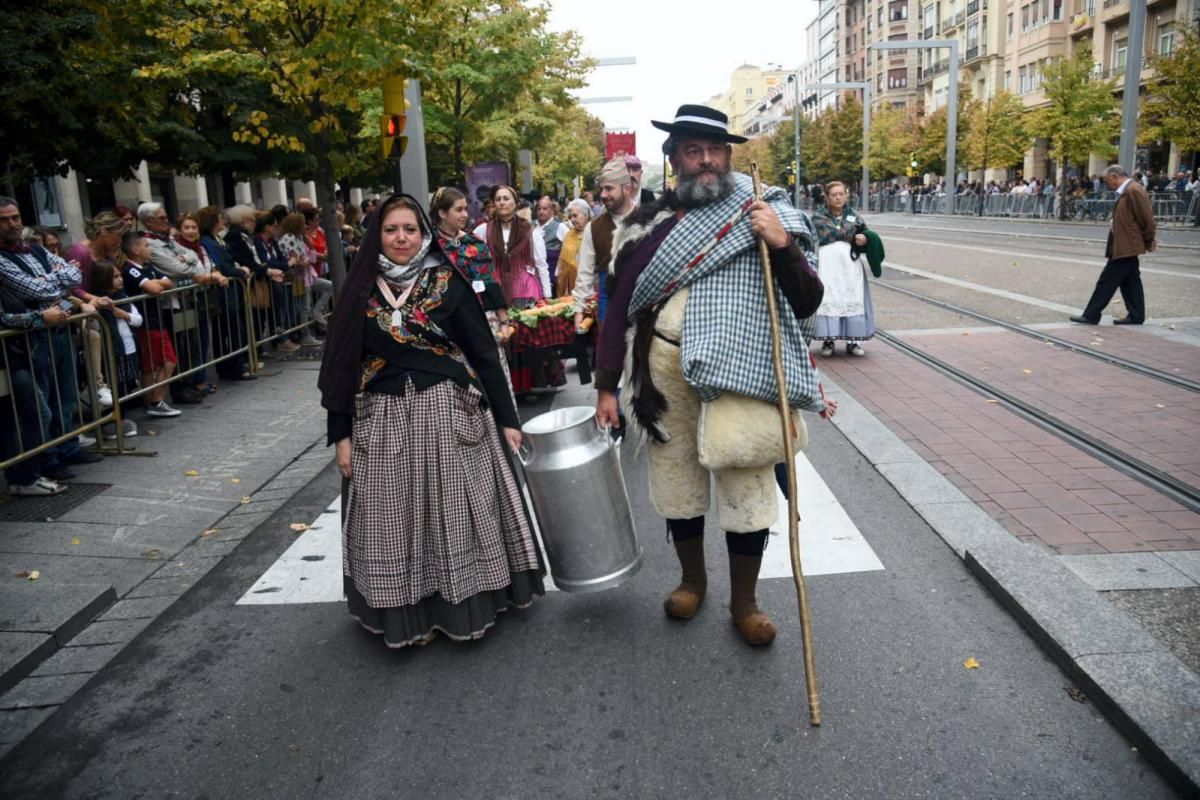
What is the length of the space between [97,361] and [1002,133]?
162 feet

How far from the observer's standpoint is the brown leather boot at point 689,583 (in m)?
4.02

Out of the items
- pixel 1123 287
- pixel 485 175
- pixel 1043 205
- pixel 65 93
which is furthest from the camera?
pixel 1043 205

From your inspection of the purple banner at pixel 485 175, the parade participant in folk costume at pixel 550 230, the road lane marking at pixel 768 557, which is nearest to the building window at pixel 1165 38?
the purple banner at pixel 485 175

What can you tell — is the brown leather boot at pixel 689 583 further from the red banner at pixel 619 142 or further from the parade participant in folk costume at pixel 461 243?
the red banner at pixel 619 142

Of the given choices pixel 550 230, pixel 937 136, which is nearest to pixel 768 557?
pixel 550 230

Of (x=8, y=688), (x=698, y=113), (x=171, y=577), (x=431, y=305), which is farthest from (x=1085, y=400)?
(x=8, y=688)

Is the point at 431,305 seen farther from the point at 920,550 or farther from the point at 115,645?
the point at 920,550

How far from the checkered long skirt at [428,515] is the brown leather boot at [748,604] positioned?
85 cm

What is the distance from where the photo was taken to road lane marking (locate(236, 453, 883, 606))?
15.0 ft

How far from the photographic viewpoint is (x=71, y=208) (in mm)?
16375

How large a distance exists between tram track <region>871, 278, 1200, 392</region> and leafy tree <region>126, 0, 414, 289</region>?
7.17 m

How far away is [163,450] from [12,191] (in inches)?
347

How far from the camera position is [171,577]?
16.0ft

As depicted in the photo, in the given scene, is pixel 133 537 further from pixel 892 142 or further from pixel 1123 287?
pixel 892 142
